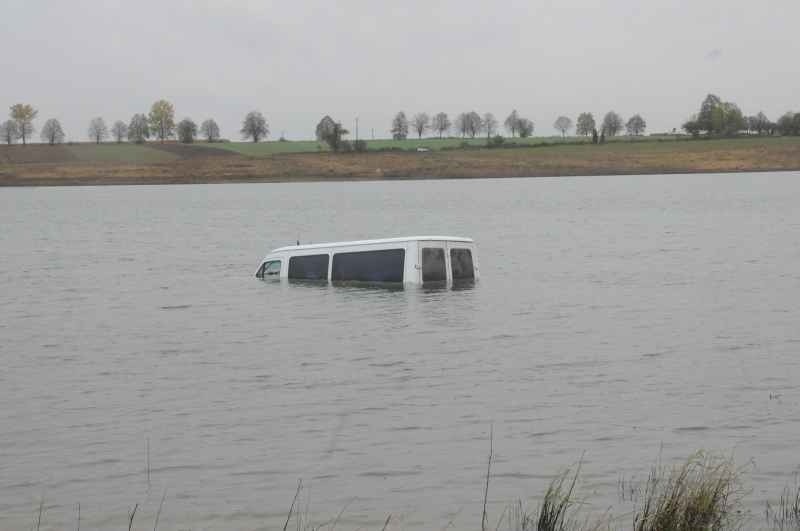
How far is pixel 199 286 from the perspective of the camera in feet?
113

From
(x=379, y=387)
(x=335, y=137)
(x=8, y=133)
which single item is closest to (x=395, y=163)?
(x=335, y=137)

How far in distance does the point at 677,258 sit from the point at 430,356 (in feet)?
→ 74.0

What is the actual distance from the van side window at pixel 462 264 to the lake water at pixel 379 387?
43 centimetres

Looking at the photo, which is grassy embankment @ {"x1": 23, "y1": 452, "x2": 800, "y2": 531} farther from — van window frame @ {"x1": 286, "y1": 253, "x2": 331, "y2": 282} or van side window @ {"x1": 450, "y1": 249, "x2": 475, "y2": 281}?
van window frame @ {"x1": 286, "y1": 253, "x2": 331, "y2": 282}

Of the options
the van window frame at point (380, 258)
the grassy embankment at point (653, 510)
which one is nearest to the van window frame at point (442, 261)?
the van window frame at point (380, 258)

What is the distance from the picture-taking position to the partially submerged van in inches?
1073

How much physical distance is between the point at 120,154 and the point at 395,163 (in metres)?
34.1

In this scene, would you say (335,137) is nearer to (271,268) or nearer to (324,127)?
(324,127)

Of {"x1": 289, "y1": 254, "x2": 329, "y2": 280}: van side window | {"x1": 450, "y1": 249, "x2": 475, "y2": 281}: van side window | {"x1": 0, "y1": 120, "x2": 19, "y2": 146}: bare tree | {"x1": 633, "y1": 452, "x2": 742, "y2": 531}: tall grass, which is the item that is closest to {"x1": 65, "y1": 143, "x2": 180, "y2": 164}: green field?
{"x1": 0, "y1": 120, "x2": 19, "y2": 146}: bare tree

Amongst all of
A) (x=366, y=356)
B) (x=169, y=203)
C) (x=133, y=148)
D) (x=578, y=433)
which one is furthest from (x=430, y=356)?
(x=133, y=148)

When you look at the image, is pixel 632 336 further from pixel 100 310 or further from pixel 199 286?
pixel 199 286

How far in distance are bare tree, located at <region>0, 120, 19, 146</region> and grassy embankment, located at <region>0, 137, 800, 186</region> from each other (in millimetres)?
48325

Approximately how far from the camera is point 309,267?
29609mm

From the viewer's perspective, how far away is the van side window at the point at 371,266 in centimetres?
2775
